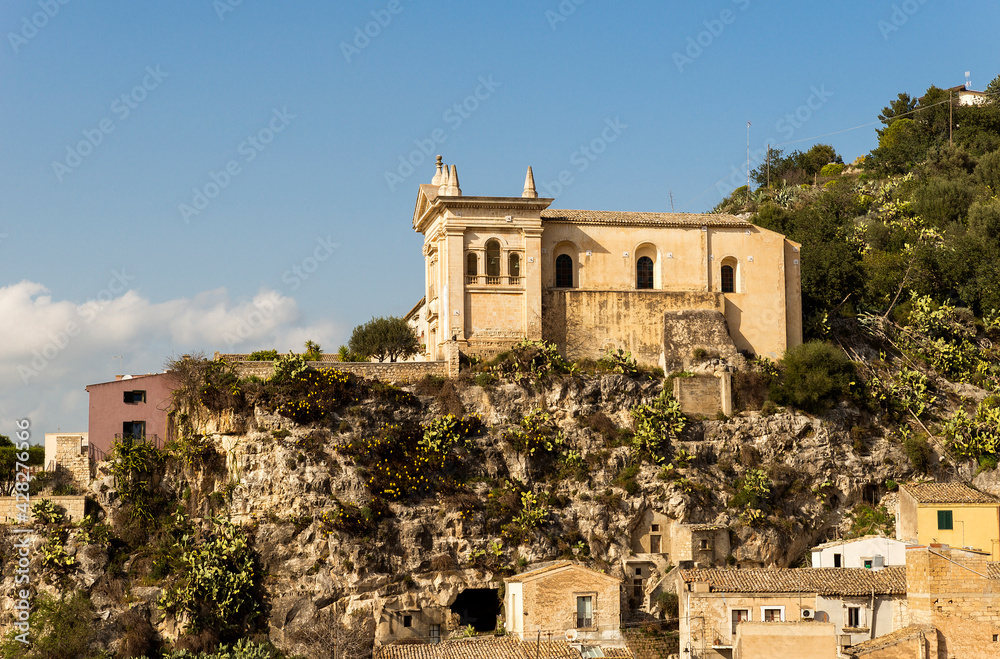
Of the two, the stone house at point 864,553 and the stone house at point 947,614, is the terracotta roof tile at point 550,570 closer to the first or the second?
the stone house at point 864,553

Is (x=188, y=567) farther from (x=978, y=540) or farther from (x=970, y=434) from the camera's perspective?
(x=970, y=434)

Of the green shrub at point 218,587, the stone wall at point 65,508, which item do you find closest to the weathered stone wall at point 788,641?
the green shrub at point 218,587

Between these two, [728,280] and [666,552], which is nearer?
[666,552]

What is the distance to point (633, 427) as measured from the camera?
45.7 metres

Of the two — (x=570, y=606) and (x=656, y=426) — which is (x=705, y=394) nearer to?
(x=656, y=426)

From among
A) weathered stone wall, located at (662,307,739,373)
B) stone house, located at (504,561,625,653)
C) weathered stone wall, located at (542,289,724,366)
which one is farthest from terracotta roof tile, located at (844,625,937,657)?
weathered stone wall, located at (542,289,724,366)

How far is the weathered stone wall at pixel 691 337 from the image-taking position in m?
47.6

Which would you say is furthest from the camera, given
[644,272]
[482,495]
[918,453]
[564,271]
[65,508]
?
[644,272]

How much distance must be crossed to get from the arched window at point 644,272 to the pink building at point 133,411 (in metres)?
18.0

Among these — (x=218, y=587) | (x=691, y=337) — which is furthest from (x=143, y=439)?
(x=691, y=337)

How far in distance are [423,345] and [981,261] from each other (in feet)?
76.7

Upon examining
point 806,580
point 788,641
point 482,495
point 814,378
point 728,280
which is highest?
point 728,280

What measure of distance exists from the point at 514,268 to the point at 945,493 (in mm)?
17042

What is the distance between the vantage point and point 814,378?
46.7 metres
